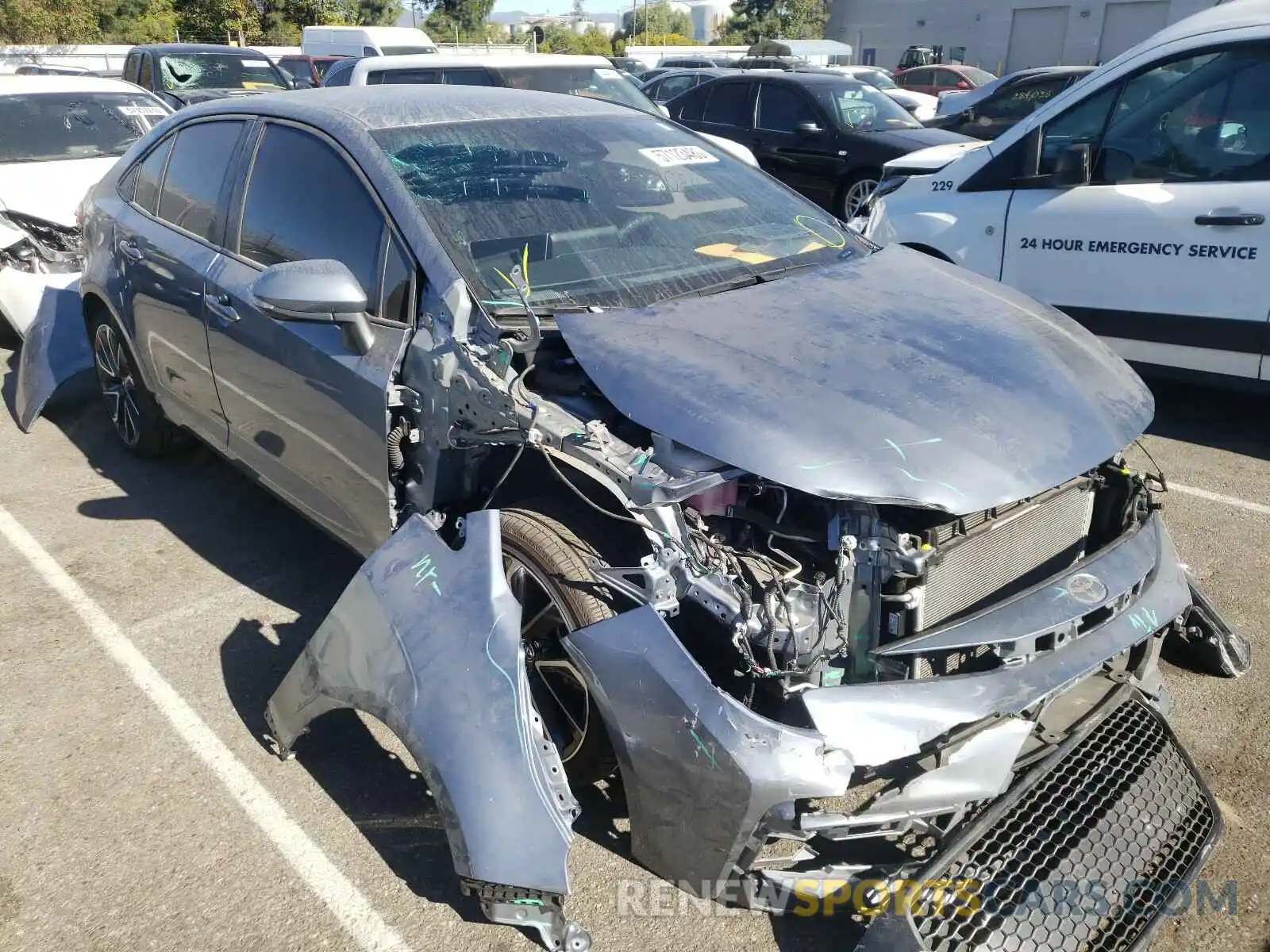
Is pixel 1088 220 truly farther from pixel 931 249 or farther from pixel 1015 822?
pixel 1015 822

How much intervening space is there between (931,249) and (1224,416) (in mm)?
1789

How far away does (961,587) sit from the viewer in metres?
2.51

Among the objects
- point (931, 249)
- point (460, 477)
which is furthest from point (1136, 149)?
point (460, 477)

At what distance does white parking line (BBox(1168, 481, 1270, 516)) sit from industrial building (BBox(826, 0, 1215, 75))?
3369 cm

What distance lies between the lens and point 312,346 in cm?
328

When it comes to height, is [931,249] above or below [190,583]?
above

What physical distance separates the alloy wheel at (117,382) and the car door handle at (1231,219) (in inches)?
197

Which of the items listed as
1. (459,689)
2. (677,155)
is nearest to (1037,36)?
(677,155)

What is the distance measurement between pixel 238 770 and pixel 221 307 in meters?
1.64

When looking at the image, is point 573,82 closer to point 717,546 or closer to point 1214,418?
point 1214,418

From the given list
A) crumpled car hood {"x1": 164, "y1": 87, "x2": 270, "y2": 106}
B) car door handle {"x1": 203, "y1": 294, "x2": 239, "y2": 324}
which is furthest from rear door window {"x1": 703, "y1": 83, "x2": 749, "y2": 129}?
car door handle {"x1": 203, "y1": 294, "x2": 239, "y2": 324}

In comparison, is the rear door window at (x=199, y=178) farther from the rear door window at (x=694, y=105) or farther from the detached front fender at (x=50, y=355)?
the rear door window at (x=694, y=105)

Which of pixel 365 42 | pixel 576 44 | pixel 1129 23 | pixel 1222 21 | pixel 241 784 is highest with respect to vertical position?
pixel 1129 23

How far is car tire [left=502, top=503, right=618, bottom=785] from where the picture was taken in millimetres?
2521
